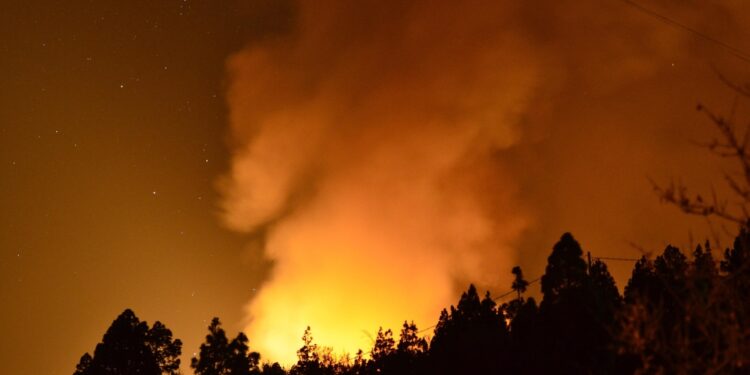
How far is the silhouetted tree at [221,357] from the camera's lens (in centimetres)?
6638

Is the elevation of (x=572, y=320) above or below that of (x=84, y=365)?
below

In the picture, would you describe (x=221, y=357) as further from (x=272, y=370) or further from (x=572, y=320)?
(x=572, y=320)

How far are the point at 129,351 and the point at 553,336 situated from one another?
1450 inches

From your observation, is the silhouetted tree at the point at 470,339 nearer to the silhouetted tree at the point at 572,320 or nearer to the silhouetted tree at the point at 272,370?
the silhouetted tree at the point at 572,320

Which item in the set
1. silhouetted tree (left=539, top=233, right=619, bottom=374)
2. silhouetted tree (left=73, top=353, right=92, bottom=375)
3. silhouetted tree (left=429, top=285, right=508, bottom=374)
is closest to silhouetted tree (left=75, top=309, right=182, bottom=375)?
silhouetted tree (left=73, top=353, right=92, bottom=375)

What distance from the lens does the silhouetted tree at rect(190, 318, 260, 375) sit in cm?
6638

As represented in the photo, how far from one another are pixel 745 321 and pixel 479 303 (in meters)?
52.3

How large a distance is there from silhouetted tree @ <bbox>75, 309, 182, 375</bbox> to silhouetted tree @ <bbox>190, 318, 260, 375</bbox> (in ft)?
8.82

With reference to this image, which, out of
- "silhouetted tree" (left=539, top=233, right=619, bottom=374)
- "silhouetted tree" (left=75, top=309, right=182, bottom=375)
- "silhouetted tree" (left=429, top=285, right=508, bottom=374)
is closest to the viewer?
"silhouetted tree" (left=539, top=233, right=619, bottom=374)

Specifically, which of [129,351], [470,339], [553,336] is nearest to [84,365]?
[129,351]

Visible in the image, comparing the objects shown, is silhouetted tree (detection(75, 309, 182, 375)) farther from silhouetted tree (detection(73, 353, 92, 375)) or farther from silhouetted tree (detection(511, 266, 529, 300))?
silhouetted tree (detection(511, 266, 529, 300))

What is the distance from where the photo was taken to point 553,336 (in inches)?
1645

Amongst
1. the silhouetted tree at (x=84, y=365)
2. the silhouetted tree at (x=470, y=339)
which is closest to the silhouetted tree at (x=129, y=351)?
the silhouetted tree at (x=84, y=365)

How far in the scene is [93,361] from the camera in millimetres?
61125
